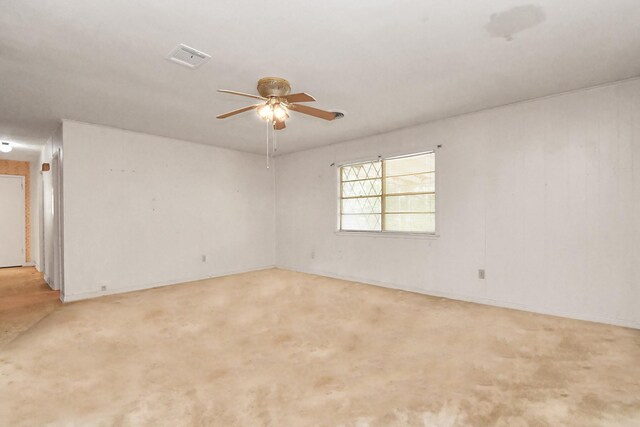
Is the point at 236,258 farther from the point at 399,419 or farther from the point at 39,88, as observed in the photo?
the point at 399,419

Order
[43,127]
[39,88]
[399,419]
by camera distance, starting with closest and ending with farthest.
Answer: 1. [399,419]
2. [39,88]
3. [43,127]

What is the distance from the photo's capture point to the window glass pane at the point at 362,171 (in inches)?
207

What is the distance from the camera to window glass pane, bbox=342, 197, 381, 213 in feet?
17.2

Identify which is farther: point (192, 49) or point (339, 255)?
point (339, 255)

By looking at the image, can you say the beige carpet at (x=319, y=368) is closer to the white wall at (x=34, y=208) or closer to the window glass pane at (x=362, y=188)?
the window glass pane at (x=362, y=188)

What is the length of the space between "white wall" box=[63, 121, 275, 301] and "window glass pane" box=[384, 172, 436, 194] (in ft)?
9.40

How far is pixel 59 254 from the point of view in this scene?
439cm

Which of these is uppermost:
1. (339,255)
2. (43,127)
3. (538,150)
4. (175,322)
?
(43,127)

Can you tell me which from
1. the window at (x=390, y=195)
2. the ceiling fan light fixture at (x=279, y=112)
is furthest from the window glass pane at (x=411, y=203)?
the ceiling fan light fixture at (x=279, y=112)

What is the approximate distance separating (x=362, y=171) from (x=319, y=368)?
12.3 ft

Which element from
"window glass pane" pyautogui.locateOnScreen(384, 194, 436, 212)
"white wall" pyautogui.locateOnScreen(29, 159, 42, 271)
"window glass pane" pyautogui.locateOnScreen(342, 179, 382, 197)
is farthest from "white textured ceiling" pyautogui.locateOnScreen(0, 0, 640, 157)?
"white wall" pyautogui.locateOnScreen(29, 159, 42, 271)

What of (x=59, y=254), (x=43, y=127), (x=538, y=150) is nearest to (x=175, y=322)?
(x=59, y=254)

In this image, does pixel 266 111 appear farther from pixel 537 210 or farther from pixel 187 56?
pixel 537 210

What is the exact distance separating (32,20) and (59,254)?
346 centimetres
